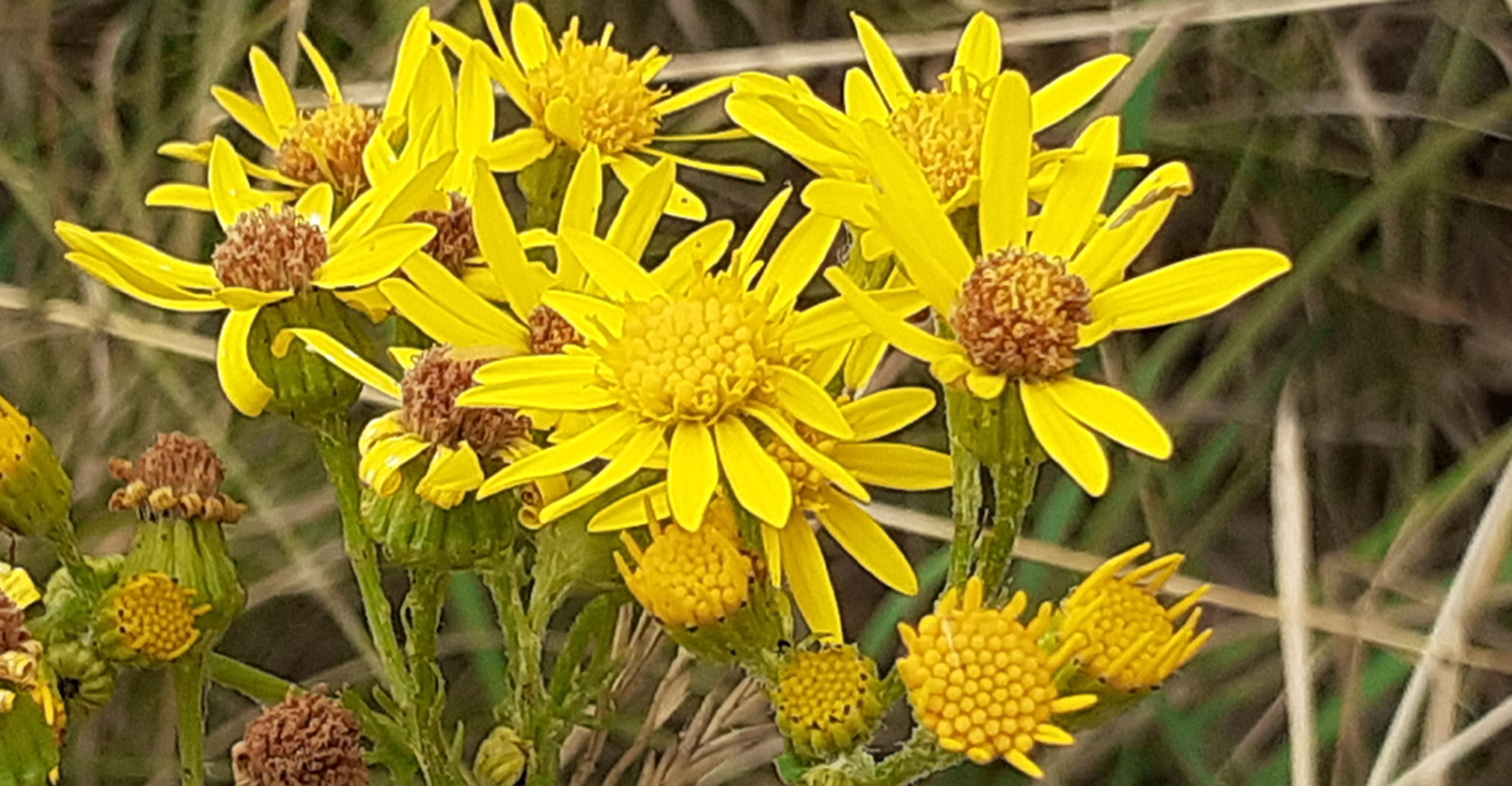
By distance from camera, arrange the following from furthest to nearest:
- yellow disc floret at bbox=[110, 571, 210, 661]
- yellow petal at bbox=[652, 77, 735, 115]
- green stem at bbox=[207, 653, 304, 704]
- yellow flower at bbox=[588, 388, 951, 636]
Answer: yellow petal at bbox=[652, 77, 735, 115]
green stem at bbox=[207, 653, 304, 704]
yellow disc floret at bbox=[110, 571, 210, 661]
yellow flower at bbox=[588, 388, 951, 636]

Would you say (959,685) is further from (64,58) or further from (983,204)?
(64,58)

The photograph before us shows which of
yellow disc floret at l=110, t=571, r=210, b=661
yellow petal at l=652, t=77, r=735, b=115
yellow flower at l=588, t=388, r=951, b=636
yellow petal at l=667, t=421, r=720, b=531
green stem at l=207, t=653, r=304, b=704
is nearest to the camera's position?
yellow petal at l=667, t=421, r=720, b=531

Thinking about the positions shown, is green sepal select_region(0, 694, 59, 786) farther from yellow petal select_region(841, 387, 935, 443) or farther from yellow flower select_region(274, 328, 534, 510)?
yellow petal select_region(841, 387, 935, 443)

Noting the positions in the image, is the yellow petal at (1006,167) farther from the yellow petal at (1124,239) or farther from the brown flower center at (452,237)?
the brown flower center at (452,237)

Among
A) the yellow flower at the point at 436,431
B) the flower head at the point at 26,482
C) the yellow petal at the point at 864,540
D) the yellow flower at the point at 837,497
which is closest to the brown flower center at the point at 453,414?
the yellow flower at the point at 436,431

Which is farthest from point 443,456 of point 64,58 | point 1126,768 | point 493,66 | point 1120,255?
point 64,58

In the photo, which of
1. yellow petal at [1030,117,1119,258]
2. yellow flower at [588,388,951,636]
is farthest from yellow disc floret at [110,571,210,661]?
yellow petal at [1030,117,1119,258]
